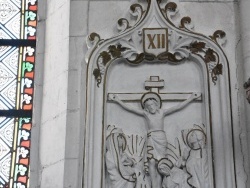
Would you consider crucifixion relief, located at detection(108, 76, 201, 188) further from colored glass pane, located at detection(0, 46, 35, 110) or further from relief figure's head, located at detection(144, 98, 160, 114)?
colored glass pane, located at detection(0, 46, 35, 110)

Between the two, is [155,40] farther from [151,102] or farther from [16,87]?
[16,87]

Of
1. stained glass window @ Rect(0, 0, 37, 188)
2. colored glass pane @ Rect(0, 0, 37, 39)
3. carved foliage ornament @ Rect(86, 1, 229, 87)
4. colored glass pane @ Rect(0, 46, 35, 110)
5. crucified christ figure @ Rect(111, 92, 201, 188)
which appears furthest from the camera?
colored glass pane @ Rect(0, 0, 37, 39)

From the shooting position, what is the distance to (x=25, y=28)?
6.78m

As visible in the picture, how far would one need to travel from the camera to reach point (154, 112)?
5.98 meters

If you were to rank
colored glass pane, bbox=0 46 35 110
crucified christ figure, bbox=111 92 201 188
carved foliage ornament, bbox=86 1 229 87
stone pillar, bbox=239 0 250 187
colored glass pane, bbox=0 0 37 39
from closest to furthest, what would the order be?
crucified christ figure, bbox=111 92 201 188 → stone pillar, bbox=239 0 250 187 → carved foliage ornament, bbox=86 1 229 87 → colored glass pane, bbox=0 46 35 110 → colored glass pane, bbox=0 0 37 39

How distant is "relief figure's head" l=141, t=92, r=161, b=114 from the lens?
19.6ft

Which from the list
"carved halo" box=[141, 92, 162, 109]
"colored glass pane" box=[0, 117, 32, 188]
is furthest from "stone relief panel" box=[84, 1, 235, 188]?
"colored glass pane" box=[0, 117, 32, 188]

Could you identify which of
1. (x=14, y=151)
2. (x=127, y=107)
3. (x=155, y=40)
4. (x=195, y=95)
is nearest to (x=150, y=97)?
(x=127, y=107)

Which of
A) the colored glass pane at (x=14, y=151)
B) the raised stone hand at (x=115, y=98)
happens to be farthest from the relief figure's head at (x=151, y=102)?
the colored glass pane at (x=14, y=151)

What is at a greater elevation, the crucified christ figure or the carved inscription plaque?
the carved inscription plaque

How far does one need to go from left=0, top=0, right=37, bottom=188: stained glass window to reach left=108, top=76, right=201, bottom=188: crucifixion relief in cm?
78

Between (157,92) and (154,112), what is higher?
(157,92)

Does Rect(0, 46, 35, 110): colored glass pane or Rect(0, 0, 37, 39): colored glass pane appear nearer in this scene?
Rect(0, 46, 35, 110): colored glass pane

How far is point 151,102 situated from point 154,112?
0.07 metres
